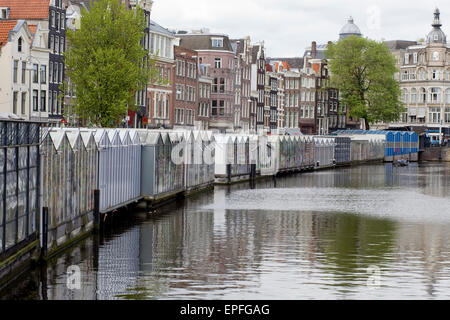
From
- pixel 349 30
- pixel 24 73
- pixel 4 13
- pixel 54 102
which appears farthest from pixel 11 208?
pixel 349 30

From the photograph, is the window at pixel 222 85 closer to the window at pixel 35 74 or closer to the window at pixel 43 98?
the window at pixel 43 98

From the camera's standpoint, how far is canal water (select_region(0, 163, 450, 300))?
20.5 m

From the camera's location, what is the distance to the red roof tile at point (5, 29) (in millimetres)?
68062

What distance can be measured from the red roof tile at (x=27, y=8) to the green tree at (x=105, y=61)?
11.2 meters

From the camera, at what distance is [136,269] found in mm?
23297

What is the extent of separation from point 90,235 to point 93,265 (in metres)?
5.55

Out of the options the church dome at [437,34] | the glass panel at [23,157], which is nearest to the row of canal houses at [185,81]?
the church dome at [437,34]

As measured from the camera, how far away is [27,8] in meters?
74.1
